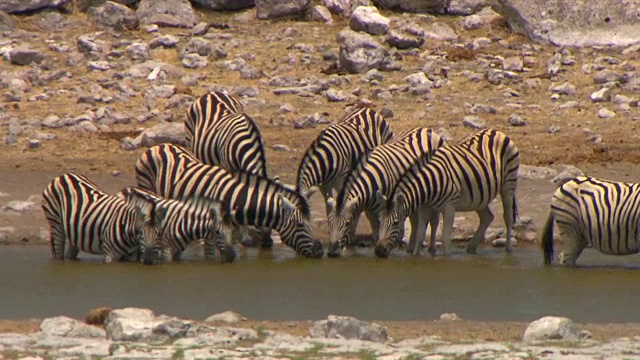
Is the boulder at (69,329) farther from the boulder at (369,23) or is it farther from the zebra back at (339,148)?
the boulder at (369,23)

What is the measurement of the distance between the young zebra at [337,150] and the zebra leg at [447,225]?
1254 mm

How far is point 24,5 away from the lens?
73.4ft

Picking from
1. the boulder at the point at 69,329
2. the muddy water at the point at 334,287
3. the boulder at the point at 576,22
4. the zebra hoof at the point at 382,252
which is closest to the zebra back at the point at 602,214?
the muddy water at the point at 334,287

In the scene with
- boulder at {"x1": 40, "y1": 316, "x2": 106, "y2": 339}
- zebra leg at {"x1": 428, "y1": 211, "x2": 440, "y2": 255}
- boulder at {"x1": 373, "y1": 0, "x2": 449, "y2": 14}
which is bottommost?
zebra leg at {"x1": 428, "y1": 211, "x2": 440, "y2": 255}

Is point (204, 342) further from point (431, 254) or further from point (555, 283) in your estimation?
point (431, 254)

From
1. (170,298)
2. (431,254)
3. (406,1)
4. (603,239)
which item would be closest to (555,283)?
(603,239)

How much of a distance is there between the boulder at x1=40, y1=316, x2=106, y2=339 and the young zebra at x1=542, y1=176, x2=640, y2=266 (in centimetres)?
524

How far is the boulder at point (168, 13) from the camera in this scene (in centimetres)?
2231

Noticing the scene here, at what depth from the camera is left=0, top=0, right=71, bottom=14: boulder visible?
2234cm

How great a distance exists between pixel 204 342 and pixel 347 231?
5253 millimetres

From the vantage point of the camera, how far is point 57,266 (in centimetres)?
1358

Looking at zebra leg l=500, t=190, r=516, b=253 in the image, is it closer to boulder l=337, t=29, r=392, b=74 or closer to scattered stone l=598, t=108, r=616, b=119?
scattered stone l=598, t=108, r=616, b=119

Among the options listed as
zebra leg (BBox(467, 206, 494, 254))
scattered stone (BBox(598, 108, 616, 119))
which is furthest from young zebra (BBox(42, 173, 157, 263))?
scattered stone (BBox(598, 108, 616, 119))

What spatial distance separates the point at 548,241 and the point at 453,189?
1.17m
